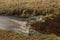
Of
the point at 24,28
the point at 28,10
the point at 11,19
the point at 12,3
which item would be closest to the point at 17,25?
the point at 24,28

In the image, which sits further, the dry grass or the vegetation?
the vegetation

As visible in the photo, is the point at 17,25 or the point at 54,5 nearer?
the point at 17,25

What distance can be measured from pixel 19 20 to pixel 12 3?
3226 millimetres

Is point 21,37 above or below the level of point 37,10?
above

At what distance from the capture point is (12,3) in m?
18.4

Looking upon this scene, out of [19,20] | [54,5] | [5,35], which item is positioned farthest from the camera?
[54,5]

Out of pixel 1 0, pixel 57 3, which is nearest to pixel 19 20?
pixel 57 3

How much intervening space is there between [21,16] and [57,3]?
2593 millimetres

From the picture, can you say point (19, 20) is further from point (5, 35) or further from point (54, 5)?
point (5, 35)

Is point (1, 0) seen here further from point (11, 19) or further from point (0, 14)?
point (11, 19)

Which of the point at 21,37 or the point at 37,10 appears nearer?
the point at 21,37

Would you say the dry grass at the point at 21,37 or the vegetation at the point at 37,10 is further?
the vegetation at the point at 37,10

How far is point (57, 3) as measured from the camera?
659 inches

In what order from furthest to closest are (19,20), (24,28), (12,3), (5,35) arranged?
1. (12,3)
2. (19,20)
3. (24,28)
4. (5,35)
